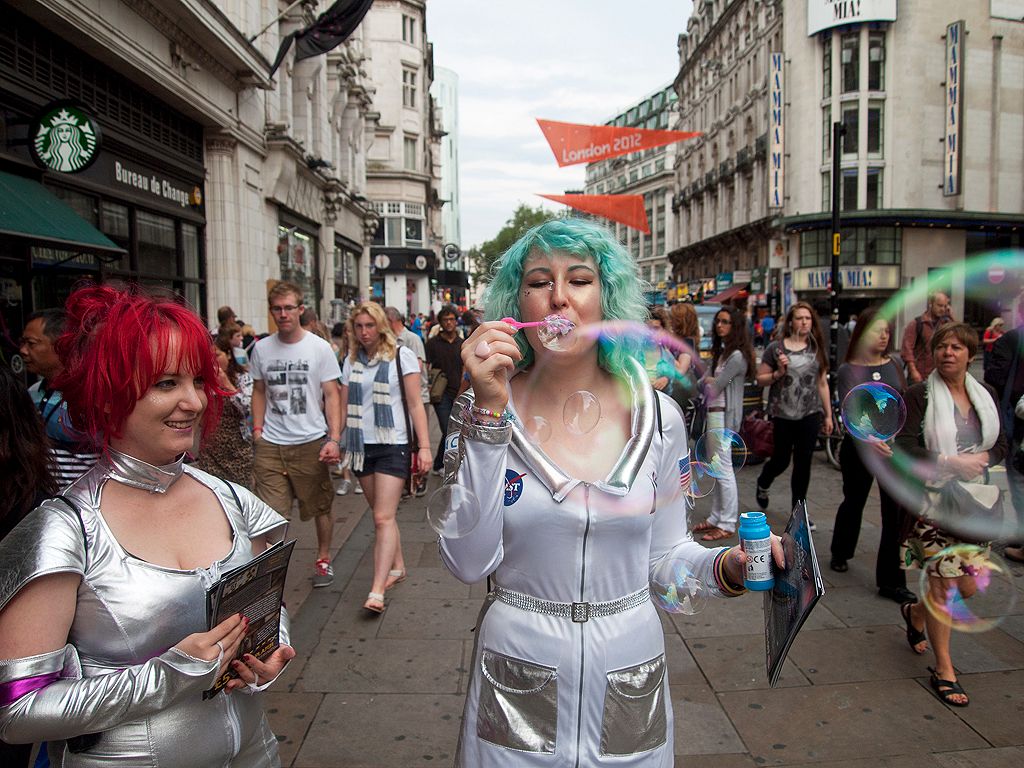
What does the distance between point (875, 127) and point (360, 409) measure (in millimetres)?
37015

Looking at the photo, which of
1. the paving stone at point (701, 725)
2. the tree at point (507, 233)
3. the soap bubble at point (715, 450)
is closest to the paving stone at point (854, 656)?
the paving stone at point (701, 725)

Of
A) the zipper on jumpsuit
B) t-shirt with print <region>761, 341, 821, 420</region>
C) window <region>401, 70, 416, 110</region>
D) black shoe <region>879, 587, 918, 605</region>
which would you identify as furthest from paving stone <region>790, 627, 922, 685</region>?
window <region>401, 70, 416, 110</region>

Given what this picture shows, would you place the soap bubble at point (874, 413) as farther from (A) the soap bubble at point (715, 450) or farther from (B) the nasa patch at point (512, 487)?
(B) the nasa patch at point (512, 487)

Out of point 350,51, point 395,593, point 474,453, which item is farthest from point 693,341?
point 350,51

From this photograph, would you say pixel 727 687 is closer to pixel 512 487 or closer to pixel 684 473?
pixel 684 473

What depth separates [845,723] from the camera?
350cm

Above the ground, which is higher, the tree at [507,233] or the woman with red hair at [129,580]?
the tree at [507,233]

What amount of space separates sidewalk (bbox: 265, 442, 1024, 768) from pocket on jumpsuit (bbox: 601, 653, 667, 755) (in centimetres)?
159

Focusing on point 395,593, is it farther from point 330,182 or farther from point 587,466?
point 330,182

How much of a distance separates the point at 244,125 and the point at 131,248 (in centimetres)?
468

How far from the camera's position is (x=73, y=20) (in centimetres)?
831

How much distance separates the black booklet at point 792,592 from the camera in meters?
1.48

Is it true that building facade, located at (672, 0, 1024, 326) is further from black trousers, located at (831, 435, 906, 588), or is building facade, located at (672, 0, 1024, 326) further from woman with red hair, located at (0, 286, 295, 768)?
woman with red hair, located at (0, 286, 295, 768)

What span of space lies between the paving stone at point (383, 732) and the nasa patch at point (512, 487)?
1960 millimetres
